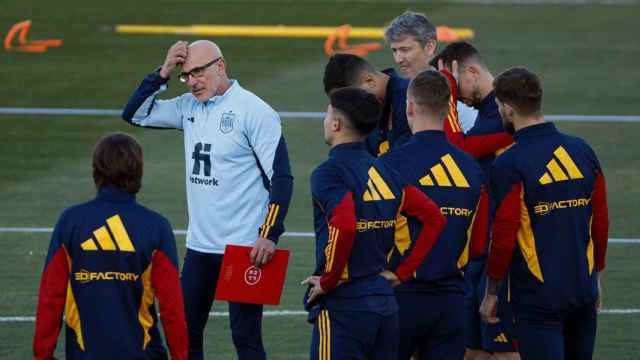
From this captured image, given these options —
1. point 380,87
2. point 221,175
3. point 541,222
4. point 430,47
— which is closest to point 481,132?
point 430,47

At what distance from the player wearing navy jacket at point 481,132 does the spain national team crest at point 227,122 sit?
1418 mm

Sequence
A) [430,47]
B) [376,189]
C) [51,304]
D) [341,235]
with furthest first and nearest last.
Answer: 1. [430,47]
2. [376,189]
3. [341,235]
4. [51,304]

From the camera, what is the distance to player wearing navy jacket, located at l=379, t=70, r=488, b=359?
22.8 feet

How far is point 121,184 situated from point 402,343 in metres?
1.82

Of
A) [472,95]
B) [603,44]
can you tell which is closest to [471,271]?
[472,95]

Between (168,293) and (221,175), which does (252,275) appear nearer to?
(221,175)

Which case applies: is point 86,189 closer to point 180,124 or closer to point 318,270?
point 180,124

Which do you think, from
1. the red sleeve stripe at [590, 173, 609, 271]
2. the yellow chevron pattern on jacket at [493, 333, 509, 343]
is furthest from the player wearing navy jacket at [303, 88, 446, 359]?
the yellow chevron pattern on jacket at [493, 333, 509, 343]

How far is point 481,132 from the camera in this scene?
26.6ft

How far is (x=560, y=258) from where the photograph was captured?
6.90 meters

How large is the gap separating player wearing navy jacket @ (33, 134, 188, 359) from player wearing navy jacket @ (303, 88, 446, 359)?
31.6 inches

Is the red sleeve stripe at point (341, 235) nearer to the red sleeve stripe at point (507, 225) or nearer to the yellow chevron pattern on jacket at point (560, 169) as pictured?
the red sleeve stripe at point (507, 225)

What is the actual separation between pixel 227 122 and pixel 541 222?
1.89 meters

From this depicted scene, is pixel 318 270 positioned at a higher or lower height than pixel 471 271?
higher
